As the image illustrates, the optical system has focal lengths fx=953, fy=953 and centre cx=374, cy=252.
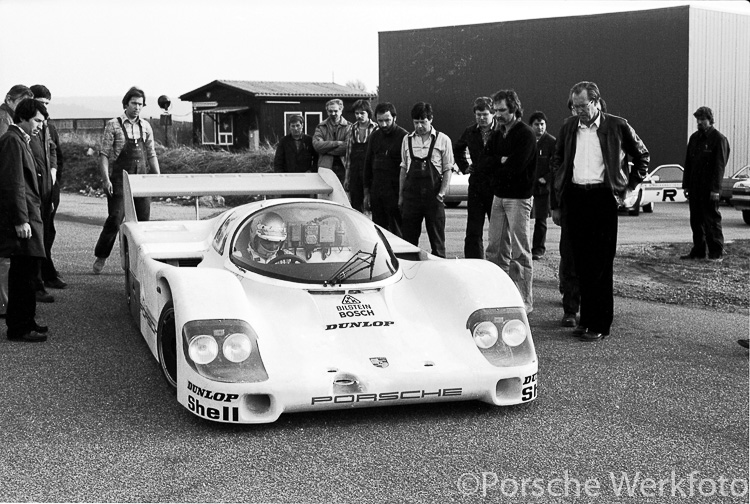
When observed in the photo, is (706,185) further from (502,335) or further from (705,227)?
(502,335)

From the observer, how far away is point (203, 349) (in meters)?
5.12

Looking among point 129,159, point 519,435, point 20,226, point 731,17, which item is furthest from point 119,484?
point 731,17

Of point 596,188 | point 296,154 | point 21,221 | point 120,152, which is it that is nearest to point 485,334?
point 596,188

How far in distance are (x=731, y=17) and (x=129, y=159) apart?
80.0ft

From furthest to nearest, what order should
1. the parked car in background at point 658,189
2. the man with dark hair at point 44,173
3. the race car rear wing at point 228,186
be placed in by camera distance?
the parked car in background at point 658,189
the race car rear wing at point 228,186
the man with dark hair at point 44,173

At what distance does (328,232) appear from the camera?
6.32 metres

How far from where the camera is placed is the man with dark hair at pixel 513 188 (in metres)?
7.88

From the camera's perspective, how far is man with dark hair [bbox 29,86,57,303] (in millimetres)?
8039

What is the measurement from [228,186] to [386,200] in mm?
1741

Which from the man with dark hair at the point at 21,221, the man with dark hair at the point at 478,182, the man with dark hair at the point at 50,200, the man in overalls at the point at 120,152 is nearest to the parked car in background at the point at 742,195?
the man with dark hair at the point at 478,182

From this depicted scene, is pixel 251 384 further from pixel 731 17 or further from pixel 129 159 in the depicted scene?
pixel 731 17

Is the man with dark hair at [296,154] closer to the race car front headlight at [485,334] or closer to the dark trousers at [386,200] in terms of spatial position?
the dark trousers at [386,200]

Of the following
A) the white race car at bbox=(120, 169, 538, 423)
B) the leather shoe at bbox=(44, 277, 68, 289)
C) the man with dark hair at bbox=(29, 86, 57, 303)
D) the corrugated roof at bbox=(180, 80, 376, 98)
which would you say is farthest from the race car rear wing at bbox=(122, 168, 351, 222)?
the corrugated roof at bbox=(180, 80, 376, 98)

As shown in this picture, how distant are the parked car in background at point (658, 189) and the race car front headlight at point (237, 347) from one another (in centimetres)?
1502
